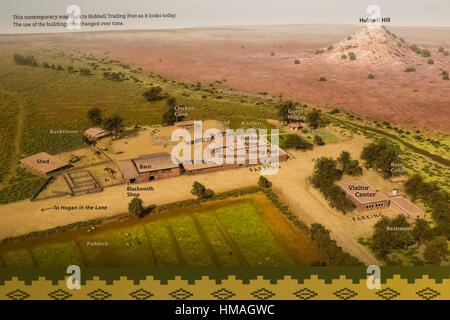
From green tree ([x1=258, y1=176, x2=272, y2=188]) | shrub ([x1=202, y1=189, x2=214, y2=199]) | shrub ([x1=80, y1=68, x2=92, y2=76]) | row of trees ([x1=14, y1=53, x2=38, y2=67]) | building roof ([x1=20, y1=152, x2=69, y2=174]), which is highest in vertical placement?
row of trees ([x1=14, y1=53, x2=38, y2=67])

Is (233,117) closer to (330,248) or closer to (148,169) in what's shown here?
(148,169)

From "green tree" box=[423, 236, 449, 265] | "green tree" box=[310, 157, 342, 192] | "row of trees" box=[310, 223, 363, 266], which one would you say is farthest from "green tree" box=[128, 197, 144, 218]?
"green tree" box=[423, 236, 449, 265]

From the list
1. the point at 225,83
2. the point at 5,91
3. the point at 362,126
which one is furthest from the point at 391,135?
the point at 5,91

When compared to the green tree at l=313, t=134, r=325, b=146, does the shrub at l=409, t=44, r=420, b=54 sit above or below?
above

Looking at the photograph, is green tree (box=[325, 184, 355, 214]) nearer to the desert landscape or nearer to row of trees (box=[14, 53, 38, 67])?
the desert landscape

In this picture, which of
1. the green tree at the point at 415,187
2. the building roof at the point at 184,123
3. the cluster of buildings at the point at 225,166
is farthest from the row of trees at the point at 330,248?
the building roof at the point at 184,123

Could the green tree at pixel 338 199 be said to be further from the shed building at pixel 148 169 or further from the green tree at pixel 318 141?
the shed building at pixel 148 169

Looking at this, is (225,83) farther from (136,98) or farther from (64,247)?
(64,247)
